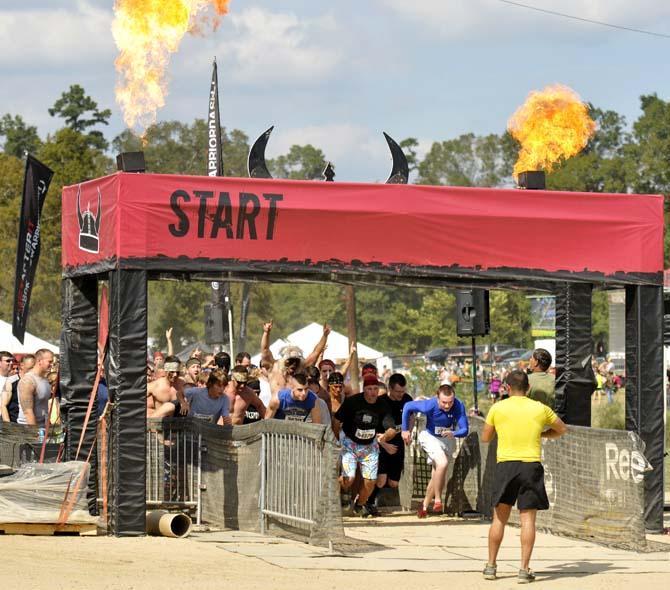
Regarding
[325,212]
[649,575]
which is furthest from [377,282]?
[649,575]

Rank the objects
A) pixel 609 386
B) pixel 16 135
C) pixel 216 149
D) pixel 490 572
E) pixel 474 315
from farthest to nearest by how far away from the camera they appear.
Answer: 1. pixel 16 135
2. pixel 609 386
3. pixel 216 149
4. pixel 474 315
5. pixel 490 572

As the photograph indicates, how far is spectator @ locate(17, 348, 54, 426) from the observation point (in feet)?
57.8

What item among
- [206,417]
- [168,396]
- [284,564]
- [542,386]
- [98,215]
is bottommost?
[284,564]

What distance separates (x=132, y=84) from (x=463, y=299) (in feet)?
23.8

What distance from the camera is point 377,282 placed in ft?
50.6

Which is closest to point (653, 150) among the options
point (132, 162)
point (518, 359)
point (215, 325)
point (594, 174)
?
point (594, 174)

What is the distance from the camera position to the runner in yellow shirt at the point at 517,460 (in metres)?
11.4

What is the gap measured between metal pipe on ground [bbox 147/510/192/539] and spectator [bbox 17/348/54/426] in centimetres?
403

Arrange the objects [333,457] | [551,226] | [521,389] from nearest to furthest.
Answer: [521,389] < [333,457] < [551,226]

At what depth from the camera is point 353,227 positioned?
1466 cm

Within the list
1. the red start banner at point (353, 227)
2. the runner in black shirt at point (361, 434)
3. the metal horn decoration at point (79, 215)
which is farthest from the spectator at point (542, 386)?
the metal horn decoration at point (79, 215)

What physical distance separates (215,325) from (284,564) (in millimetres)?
14717

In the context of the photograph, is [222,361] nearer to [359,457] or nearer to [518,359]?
[359,457]

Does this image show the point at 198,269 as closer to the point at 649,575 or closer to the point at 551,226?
the point at 551,226
